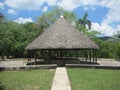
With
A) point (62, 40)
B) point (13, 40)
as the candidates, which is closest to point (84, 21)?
point (13, 40)

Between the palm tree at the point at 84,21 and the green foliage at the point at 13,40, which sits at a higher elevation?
the palm tree at the point at 84,21

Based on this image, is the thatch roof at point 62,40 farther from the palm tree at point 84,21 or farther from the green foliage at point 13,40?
the palm tree at point 84,21

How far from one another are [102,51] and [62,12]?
52.3 feet

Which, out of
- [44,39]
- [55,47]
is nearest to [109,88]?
[55,47]

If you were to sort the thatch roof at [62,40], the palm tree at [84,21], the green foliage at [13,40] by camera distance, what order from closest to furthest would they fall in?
the thatch roof at [62,40] → the green foliage at [13,40] → the palm tree at [84,21]

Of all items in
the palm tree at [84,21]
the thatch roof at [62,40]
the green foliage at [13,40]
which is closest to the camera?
the thatch roof at [62,40]

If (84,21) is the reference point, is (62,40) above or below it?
below

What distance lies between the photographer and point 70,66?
22219 mm

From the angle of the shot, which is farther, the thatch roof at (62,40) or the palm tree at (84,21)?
the palm tree at (84,21)

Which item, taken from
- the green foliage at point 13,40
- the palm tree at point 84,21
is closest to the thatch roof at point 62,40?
the green foliage at point 13,40

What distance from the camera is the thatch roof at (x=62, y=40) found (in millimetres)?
25483

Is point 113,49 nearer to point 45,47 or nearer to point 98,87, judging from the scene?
point 45,47

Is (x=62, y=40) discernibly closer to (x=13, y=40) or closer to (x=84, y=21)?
(x=13, y=40)

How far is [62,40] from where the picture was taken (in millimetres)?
25969
